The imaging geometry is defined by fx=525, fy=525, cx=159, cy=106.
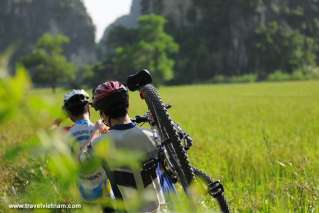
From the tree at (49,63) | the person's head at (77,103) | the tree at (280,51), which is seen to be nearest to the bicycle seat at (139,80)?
the person's head at (77,103)

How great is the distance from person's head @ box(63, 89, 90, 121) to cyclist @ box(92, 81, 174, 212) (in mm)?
837

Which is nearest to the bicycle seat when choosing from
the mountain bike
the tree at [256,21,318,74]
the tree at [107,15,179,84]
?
the mountain bike

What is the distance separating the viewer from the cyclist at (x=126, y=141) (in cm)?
230

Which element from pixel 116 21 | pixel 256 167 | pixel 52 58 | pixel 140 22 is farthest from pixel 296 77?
pixel 116 21

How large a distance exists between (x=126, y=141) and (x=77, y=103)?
1134 millimetres

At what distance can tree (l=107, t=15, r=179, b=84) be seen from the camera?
63.1 m

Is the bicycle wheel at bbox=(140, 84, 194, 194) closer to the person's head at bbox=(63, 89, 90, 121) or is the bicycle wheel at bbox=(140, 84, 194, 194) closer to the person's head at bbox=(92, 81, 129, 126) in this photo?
the person's head at bbox=(92, 81, 129, 126)

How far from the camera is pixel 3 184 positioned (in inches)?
177

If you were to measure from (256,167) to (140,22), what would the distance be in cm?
6475

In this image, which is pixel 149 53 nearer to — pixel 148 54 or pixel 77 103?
pixel 148 54

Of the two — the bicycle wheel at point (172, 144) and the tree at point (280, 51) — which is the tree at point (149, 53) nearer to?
the tree at point (280, 51)

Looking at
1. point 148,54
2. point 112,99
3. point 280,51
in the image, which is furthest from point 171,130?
point 280,51

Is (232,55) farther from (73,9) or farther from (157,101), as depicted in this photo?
(157,101)

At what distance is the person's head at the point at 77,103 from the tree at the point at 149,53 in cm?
5876
